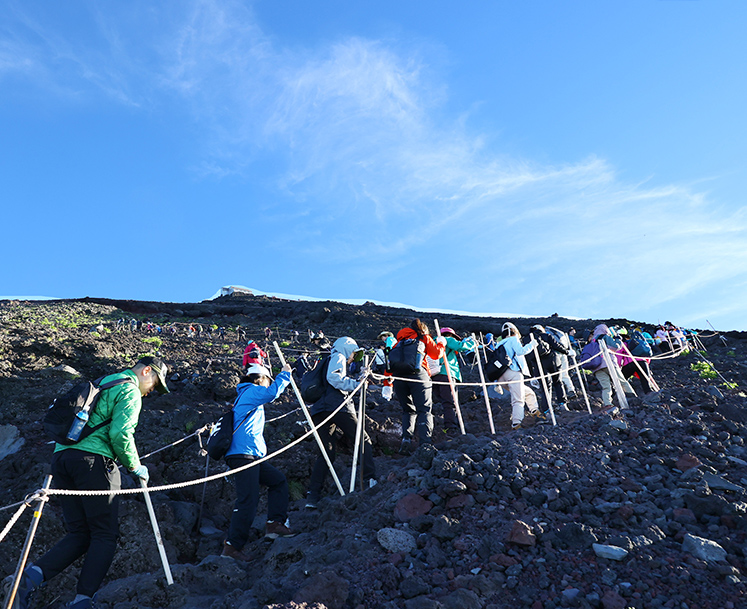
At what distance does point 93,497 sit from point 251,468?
127cm

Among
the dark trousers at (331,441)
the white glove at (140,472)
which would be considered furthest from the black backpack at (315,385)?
the white glove at (140,472)

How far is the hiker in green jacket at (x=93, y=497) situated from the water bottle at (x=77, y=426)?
0.32 ft

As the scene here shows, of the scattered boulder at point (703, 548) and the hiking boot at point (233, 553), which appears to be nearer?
the scattered boulder at point (703, 548)

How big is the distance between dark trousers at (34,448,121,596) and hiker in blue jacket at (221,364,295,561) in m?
1.03

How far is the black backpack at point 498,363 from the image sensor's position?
7348 mm

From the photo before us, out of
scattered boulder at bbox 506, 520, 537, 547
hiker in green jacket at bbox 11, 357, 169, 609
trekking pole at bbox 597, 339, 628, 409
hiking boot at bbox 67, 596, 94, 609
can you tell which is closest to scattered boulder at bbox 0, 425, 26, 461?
hiker in green jacket at bbox 11, 357, 169, 609

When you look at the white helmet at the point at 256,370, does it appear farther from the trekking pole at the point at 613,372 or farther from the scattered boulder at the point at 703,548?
the trekking pole at the point at 613,372

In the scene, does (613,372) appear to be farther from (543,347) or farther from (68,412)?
(68,412)

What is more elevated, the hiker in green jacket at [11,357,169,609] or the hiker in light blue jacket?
the hiker in light blue jacket

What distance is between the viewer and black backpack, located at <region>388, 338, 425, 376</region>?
20.0 feet

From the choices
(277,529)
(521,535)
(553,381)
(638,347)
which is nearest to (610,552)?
(521,535)

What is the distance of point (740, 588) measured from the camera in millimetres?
2840

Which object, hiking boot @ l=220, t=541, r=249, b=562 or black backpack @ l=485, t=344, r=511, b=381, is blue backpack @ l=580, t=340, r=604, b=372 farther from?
hiking boot @ l=220, t=541, r=249, b=562

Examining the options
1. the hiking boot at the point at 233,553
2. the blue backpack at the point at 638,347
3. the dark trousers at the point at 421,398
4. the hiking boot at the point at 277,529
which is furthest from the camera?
the blue backpack at the point at 638,347
